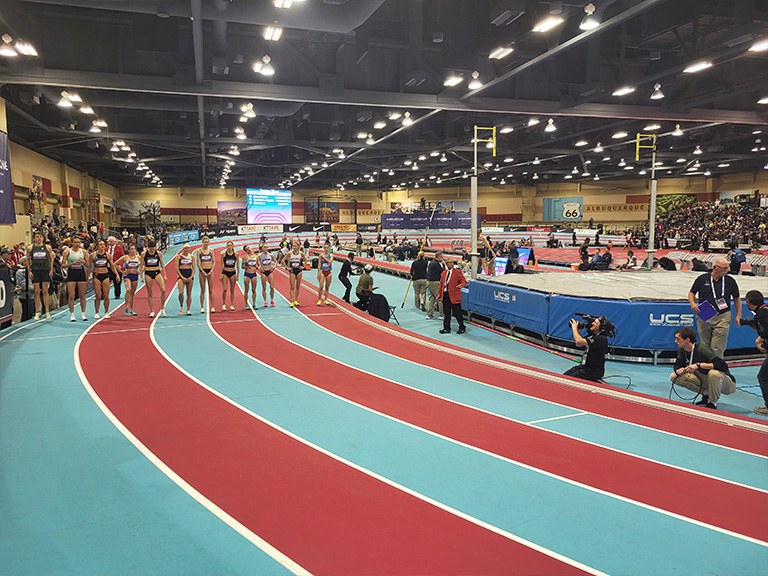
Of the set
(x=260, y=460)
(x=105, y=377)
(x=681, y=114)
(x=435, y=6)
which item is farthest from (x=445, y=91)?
(x=260, y=460)

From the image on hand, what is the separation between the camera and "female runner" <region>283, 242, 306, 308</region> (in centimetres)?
1283

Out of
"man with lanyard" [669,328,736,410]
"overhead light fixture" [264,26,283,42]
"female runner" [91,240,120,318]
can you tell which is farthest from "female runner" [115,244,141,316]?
"man with lanyard" [669,328,736,410]

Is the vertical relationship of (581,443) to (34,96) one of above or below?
below

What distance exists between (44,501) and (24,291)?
9667 millimetres

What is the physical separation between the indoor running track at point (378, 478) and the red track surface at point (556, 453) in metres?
0.02

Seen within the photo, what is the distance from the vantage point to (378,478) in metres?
4.30

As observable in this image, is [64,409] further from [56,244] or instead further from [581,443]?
[56,244]

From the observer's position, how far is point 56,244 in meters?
17.4

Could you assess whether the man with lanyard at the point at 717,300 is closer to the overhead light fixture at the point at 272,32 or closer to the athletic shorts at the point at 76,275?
the overhead light fixture at the point at 272,32

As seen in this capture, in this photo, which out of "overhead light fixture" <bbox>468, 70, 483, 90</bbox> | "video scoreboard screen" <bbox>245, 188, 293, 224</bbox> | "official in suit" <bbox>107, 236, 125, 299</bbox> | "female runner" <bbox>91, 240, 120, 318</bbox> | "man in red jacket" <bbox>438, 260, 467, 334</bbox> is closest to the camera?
"female runner" <bbox>91, 240, 120, 318</bbox>

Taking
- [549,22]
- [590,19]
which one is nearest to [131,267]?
[549,22]

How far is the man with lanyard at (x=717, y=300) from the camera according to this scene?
24.6 feet

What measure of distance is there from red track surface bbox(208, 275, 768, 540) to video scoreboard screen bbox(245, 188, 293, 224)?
3371cm

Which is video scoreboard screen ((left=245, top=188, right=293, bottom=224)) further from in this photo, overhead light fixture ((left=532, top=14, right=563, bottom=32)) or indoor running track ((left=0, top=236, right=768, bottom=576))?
indoor running track ((left=0, top=236, right=768, bottom=576))
